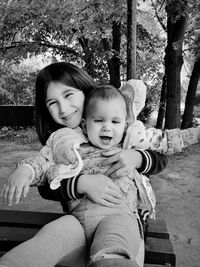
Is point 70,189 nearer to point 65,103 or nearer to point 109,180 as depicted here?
point 109,180

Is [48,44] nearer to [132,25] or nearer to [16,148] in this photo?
[16,148]

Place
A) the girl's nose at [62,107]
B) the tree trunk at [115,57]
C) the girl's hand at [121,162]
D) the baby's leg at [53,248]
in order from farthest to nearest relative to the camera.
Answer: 1. the tree trunk at [115,57]
2. the girl's nose at [62,107]
3. the girl's hand at [121,162]
4. the baby's leg at [53,248]

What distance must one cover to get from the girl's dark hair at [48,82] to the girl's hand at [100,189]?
46 centimetres

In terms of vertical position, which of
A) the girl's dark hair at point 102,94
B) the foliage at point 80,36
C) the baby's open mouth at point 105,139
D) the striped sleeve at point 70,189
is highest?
the foliage at point 80,36

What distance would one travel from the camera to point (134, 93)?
194 centimetres

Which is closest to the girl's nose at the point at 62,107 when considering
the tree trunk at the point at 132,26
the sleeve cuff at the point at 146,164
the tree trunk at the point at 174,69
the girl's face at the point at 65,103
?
the girl's face at the point at 65,103

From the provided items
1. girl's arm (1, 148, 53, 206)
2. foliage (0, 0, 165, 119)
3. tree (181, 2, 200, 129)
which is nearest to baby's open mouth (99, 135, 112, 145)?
girl's arm (1, 148, 53, 206)

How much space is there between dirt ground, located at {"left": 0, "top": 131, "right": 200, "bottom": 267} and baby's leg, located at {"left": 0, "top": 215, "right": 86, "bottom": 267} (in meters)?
1.55

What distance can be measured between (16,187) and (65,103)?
511 mm

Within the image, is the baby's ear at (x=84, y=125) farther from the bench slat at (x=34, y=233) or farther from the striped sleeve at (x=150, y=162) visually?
the bench slat at (x=34, y=233)

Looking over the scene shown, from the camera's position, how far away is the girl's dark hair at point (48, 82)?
1.79 meters

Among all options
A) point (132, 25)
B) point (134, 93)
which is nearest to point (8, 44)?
point (132, 25)

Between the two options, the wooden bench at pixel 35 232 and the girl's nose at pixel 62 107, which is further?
the girl's nose at pixel 62 107

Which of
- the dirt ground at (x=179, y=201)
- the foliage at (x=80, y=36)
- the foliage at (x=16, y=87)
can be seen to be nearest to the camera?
the dirt ground at (x=179, y=201)
